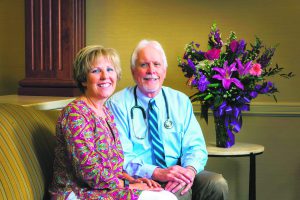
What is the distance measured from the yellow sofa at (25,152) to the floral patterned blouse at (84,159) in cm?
10

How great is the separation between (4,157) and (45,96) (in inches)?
55.4

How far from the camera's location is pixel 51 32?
330 centimetres

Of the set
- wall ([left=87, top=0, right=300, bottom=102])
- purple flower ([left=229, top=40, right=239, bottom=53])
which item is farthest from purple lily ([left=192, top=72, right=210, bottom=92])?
wall ([left=87, top=0, right=300, bottom=102])

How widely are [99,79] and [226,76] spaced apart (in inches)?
43.6

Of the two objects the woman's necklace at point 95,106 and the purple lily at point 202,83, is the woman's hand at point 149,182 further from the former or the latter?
the purple lily at point 202,83

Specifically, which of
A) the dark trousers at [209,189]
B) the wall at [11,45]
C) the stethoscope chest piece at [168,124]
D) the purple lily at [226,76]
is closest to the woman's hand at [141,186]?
the dark trousers at [209,189]

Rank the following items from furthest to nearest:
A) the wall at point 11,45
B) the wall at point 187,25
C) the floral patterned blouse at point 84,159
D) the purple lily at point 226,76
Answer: the wall at point 11,45 → the wall at point 187,25 → the purple lily at point 226,76 → the floral patterned blouse at point 84,159

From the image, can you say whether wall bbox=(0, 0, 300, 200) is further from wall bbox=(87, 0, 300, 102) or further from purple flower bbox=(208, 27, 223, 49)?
purple flower bbox=(208, 27, 223, 49)

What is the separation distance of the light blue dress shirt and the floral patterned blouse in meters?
0.47

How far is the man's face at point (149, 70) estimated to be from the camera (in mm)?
2570

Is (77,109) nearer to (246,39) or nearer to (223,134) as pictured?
(223,134)

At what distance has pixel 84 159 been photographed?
191cm

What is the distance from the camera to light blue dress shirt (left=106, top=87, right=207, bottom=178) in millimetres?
2539

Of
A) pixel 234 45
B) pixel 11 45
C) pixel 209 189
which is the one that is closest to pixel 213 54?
pixel 234 45
